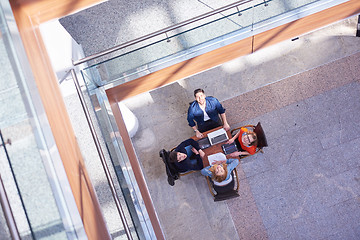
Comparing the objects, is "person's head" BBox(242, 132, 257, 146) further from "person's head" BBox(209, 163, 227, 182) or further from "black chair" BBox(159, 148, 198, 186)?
"black chair" BBox(159, 148, 198, 186)

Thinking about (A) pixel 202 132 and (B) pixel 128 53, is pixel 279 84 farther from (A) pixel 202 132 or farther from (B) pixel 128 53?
(B) pixel 128 53

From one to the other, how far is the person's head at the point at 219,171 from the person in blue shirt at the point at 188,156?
293 mm

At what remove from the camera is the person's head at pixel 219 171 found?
4.31 metres

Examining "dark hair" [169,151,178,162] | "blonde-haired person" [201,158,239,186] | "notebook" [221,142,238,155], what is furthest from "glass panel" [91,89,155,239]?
"notebook" [221,142,238,155]

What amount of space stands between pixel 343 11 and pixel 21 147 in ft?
16.5

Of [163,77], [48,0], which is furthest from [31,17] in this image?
[163,77]

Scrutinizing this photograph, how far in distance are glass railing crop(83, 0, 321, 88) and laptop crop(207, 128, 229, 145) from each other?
4.04ft

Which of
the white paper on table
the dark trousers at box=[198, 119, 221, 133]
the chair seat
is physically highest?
the dark trousers at box=[198, 119, 221, 133]

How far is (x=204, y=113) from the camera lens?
4832mm

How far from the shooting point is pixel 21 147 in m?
2.22

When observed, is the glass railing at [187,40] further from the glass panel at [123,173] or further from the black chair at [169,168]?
the black chair at [169,168]

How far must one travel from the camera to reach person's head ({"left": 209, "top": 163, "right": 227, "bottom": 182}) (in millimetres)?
4312

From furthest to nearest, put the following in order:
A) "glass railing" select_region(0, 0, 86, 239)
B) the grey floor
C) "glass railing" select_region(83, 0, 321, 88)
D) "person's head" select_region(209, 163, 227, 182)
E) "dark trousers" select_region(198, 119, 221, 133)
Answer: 1. the grey floor
2. "dark trousers" select_region(198, 119, 221, 133)
3. "person's head" select_region(209, 163, 227, 182)
4. "glass railing" select_region(83, 0, 321, 88)
5. "glass railing" select_region(0, 0, 86, 239)

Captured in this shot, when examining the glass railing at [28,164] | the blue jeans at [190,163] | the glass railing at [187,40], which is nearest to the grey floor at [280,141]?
the blue jeans at [190,163]
